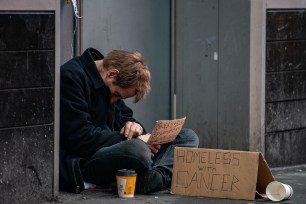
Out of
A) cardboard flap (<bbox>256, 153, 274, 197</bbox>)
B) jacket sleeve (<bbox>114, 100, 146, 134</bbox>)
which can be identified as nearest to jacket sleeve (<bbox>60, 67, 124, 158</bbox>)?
jacket sleeve (<bbox>114, 100, 146, 134</bbox>)

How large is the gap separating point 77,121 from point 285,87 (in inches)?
105

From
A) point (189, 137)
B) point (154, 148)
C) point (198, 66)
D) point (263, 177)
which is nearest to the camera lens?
point (263, 177)

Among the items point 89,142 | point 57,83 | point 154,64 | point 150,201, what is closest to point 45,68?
point 57,83

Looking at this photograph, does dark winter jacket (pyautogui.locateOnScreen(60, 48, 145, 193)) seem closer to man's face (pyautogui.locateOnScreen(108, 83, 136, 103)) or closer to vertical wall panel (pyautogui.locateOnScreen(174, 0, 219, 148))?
man's face (pyautogui.locateOnScreen(108, 83, 136, 103))

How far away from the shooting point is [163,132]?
24.1ft

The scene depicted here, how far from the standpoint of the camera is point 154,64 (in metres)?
9.26

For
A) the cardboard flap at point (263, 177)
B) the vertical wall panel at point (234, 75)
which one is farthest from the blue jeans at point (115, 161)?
the vertical wall panel at point (234, 75)

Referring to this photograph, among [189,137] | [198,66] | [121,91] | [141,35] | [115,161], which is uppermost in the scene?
[141,35]

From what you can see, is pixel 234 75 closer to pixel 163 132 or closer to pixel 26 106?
pixel 163 132

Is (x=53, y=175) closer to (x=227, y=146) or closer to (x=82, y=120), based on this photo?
(x=82, y=120)

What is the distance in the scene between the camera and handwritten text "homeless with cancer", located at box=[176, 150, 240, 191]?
7.31 metres

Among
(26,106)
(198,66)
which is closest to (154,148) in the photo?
(26,106)

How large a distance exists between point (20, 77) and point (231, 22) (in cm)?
286

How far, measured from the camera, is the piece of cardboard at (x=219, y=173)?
23.7ft
